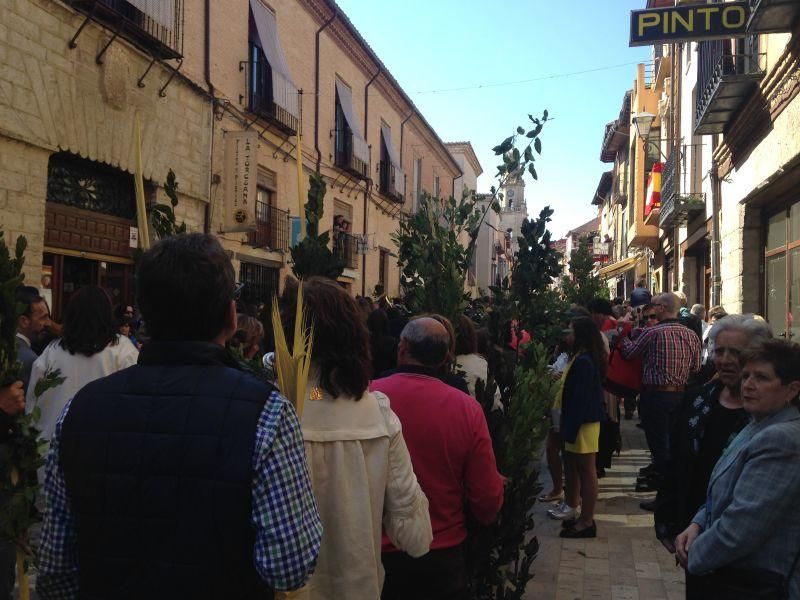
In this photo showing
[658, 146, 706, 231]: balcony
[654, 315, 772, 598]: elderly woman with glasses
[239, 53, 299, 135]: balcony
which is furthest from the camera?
[658, 146, 706, 231]: balcony

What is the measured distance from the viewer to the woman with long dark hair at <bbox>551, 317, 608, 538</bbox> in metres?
5.38

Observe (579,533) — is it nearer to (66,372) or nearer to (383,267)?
(66,372)

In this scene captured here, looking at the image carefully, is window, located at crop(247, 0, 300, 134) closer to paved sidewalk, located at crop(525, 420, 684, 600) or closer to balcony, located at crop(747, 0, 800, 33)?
balcony, located at crop(747, 0, 800, 33)

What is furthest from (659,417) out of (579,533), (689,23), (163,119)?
(163,119)

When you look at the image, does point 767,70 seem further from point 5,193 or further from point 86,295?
point 5,193

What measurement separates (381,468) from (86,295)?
8.26ft

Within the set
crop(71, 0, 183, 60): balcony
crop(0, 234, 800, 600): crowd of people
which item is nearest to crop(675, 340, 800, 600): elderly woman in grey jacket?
crop(0, 234, 800, 600): crowd of people

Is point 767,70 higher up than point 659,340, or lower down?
higher up

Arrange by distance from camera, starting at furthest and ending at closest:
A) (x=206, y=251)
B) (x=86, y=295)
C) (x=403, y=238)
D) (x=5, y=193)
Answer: (x=5, y=193) → (x=403, y=238) → (x=86, y=295) → (x=206, y=251)

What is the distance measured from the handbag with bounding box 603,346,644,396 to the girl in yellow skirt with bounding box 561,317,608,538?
959 mm

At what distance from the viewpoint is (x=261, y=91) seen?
13.8 metres

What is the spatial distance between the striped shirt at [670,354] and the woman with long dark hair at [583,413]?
0.79 meters

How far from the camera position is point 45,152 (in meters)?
8.11

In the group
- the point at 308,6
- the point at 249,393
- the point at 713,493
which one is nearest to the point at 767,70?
the point at 713,493
